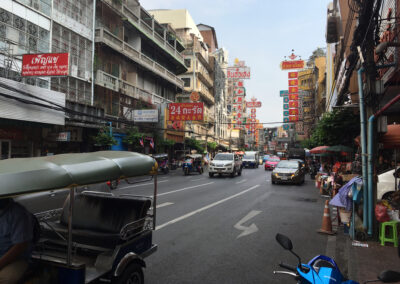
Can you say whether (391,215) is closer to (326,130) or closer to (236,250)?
(236,250)

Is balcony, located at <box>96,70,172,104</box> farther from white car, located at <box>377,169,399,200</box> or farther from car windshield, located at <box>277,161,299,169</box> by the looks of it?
white car, located at <box>377,169,399,200</box>

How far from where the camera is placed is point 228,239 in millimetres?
6879

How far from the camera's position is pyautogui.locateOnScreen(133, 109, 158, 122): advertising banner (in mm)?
25172

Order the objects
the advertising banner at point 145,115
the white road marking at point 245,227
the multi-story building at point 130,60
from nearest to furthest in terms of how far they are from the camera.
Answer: the white road marking at point 245,227 → the multi-story building at point 130,60 → the advertising banner at point 145,115

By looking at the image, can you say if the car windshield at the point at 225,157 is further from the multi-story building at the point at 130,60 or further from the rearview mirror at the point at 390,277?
the rearview mirror at the point at 390,277

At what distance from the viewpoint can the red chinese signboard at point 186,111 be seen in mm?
27406

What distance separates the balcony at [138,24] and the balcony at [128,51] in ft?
6.73

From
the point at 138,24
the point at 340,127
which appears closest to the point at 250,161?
the point at 138,24

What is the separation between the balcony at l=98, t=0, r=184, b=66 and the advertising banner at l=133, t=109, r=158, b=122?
754 cm

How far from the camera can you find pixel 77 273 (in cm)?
302

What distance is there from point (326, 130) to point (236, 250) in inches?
486

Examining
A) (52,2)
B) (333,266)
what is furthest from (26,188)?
(52,2)

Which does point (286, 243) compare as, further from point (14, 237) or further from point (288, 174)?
point (288, 174)

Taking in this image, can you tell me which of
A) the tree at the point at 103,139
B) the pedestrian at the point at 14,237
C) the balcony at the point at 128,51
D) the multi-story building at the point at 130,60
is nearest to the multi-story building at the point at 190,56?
the multi-story building at the point at 130,60
